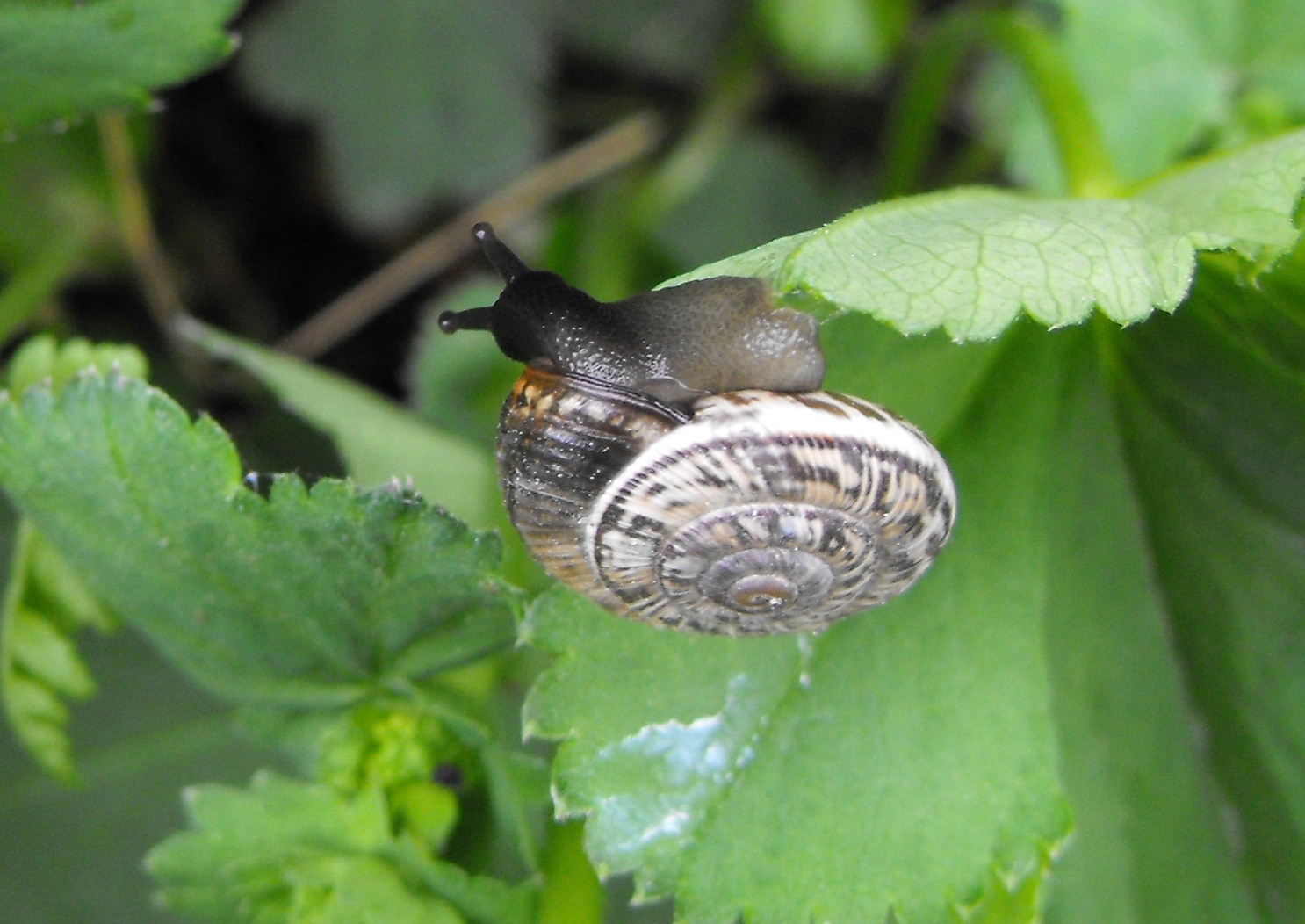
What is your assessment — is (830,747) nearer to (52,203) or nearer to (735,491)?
(735,491)

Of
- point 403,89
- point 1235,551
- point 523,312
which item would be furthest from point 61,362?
point 1235,551

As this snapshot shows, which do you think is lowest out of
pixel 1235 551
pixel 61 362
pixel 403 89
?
pixel 1235 551

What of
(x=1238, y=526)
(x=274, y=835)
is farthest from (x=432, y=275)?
(x=1238, y=526)

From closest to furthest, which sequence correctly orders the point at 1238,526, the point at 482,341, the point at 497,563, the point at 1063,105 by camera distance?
the point at 497,563 < the point at 1238,526 < the point at 1063,105 < the point at 482,341

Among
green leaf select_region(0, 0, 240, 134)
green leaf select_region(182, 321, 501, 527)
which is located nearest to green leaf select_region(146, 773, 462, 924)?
green leaf select_region(182, 321, 501, 527)

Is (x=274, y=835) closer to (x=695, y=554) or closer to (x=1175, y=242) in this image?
(x=695, y=554)

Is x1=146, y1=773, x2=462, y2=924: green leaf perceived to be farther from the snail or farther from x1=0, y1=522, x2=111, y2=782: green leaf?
the snail
